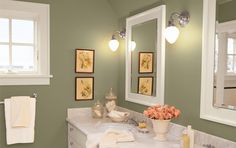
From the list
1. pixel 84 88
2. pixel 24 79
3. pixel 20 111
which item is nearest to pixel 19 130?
pixel 20 111

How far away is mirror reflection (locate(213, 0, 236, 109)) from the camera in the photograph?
1.74 metres

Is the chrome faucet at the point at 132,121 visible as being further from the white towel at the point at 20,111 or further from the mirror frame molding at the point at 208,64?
the white towel at the point at 20,111

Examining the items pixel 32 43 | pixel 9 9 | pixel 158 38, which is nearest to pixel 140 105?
pixel 158 38

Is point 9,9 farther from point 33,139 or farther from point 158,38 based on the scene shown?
point 158,38

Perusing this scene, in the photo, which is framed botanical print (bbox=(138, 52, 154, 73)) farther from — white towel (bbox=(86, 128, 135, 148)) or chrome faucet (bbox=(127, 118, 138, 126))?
white towel (bbox=(86, 128, 135, 148))

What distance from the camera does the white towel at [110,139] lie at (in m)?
2.01

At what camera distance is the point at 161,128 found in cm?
209

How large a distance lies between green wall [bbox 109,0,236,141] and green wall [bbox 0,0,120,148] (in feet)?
3.11

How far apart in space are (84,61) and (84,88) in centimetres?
33

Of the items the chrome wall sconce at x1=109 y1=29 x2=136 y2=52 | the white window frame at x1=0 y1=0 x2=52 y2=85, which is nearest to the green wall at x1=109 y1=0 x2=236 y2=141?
the chrome wall sconce at x1=109 y1=29 x2=136 y2=52

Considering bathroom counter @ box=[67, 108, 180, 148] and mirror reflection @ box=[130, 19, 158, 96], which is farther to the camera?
mirror reflection @ box=[130, 19, 158, 96]

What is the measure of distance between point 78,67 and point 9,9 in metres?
0.98

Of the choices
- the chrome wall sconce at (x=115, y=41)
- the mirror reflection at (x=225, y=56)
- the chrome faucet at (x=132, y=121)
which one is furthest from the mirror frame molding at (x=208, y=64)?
the chrome wall sconce at (x=115, y=41)

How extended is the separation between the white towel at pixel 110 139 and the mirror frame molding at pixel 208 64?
2.04 feet
